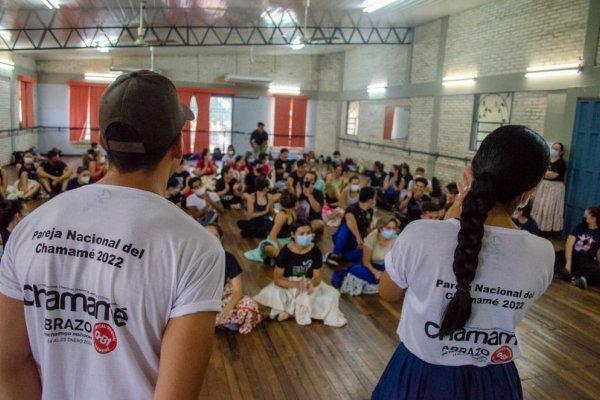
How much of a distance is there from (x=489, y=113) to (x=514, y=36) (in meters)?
1.60

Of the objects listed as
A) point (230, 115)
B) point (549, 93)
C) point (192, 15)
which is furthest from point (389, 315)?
point (230, 115)

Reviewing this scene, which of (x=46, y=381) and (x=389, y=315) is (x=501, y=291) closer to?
(x=46, y=381)

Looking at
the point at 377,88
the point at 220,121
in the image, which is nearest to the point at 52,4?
the point at 377,88

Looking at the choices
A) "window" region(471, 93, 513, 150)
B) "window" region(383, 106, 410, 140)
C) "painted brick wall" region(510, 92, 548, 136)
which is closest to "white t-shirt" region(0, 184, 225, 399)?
"painted brick wall" region(510, 92, 548, 136)

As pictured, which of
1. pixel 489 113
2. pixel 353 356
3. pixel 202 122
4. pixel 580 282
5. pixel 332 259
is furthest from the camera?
pixel 202 122

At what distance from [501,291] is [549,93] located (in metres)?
7.91

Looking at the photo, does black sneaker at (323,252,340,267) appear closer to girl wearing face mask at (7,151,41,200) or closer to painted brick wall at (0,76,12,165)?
girl wearing face mask at (7,151,41,200)

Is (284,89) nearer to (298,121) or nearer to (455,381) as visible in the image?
(298,121)

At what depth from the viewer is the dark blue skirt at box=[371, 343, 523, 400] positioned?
4.10 feet

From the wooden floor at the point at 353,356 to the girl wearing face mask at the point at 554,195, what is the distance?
3.12 m

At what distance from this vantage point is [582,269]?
207 inches

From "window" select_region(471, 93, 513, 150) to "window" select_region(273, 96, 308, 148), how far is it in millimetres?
8608

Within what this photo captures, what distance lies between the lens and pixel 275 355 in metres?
3.34

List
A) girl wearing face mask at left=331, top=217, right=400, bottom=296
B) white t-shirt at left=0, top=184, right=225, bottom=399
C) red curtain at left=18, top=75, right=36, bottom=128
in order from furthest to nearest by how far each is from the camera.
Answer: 1. red curtain at left=18, top=75, right=36, bottom=128
2. girl wearing face mask at left=331, top=217, right=400, bottom=296
3. white t-shirt at left=0, top=184, right=225, bottom=399
